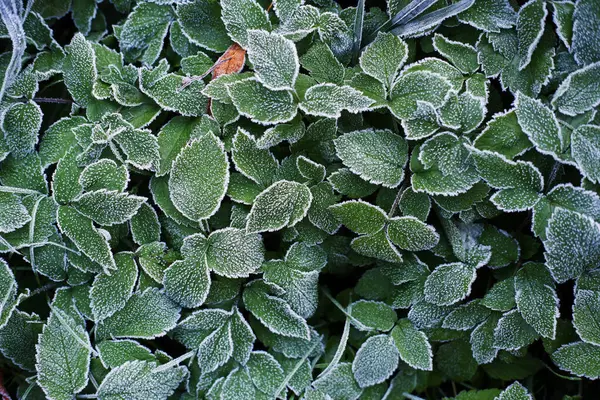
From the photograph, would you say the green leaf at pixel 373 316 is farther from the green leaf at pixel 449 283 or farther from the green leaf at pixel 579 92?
the green leaf at pixel 579 92

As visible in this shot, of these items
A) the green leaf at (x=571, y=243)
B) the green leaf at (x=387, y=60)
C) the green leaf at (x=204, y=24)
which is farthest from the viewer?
the green leaf at (x=204, y=24)

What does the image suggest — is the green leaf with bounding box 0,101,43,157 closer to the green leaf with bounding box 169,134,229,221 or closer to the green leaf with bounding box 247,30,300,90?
the green leaf with bounding box 169,134,229,221

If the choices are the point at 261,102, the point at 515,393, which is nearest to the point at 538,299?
the point at 515,393

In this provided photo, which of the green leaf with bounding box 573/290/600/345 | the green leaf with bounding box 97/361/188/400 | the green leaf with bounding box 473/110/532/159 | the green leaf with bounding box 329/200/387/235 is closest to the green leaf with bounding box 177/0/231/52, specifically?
the green leaf with bounding box 329/200/387/235

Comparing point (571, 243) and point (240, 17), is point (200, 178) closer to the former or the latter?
point (240, 17)

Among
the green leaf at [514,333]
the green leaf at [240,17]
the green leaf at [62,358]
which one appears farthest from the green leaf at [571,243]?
the green leaf at [62,358]

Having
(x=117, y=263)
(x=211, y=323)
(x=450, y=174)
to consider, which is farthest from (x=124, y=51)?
(x=450, y=174)

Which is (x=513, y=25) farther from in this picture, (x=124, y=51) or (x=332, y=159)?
(x=124, y=51)
